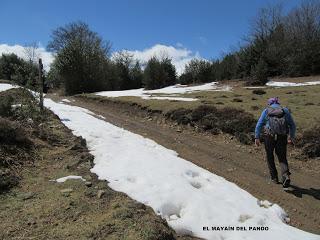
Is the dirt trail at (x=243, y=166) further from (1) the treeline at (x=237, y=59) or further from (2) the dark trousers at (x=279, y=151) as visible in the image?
(1) the treeline at (x=237, y=59)

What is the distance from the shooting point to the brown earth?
5.44 m

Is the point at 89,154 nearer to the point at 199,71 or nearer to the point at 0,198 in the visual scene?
the point at 0,198

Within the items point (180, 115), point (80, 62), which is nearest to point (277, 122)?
point (180, 115)

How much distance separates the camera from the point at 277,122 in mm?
8523

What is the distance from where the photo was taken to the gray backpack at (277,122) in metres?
8.50

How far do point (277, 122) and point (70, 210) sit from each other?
4.84m

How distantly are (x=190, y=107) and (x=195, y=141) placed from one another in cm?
445

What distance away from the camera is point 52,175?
822 centimetres

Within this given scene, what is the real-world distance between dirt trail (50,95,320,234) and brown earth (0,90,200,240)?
2745 mm

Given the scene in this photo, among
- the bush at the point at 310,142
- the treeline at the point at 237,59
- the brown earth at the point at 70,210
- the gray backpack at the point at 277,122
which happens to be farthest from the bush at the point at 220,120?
the treeline at the point at 237,59

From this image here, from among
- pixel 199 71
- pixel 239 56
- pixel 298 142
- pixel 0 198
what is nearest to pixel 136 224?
pixel 0 198

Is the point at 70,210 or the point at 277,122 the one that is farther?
the point at 277,122

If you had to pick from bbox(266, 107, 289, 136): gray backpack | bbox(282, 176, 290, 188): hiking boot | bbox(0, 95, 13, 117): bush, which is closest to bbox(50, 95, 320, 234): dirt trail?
bbox(282, 176, 290, 188): hiking boot

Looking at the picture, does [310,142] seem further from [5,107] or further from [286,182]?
[5,107]
